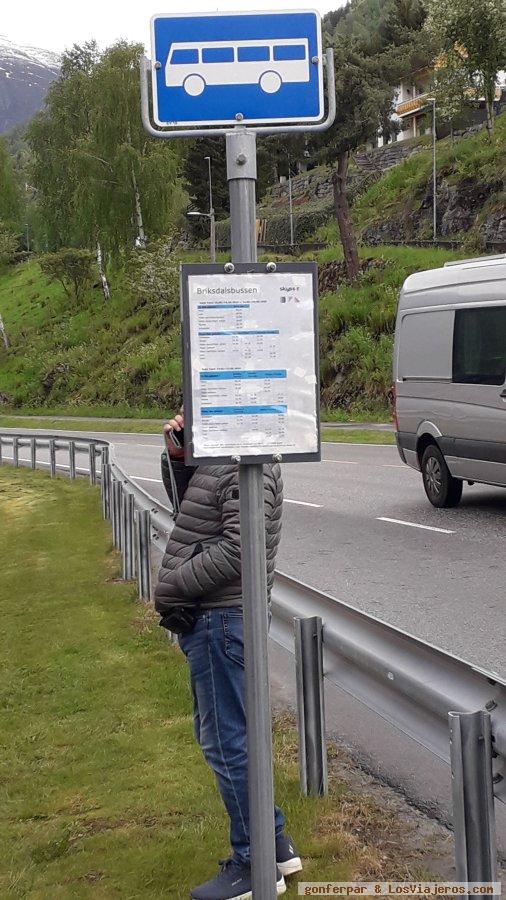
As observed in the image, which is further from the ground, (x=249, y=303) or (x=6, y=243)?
(x=6, y=243)

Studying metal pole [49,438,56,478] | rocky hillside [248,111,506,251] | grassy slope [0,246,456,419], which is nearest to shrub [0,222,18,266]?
grassy slope [0,246,456,419]

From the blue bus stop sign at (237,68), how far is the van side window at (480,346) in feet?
32.9

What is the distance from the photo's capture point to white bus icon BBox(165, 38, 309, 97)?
3.47 m

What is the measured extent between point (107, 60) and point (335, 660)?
200ft

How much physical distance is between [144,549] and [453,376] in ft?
19.5

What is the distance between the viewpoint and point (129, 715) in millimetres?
6598

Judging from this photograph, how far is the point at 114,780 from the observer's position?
561 centimetres

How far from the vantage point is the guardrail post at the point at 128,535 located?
10.4m

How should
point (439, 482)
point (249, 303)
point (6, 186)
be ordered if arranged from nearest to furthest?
point (249, 303) → point (439, 482) → point (6, 186)

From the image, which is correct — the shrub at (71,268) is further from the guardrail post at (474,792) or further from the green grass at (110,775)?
the guardrail post at (474,792)

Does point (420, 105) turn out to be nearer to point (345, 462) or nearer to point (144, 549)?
point (345, 462)

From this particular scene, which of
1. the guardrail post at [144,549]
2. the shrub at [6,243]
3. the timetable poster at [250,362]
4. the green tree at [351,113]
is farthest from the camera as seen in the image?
the shrub at [6,243]

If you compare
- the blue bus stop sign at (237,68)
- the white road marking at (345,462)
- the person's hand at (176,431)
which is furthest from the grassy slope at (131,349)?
the blue bus stop sign at (237,68)

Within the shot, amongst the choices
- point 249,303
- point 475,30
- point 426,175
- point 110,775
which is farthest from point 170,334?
point 249,303
